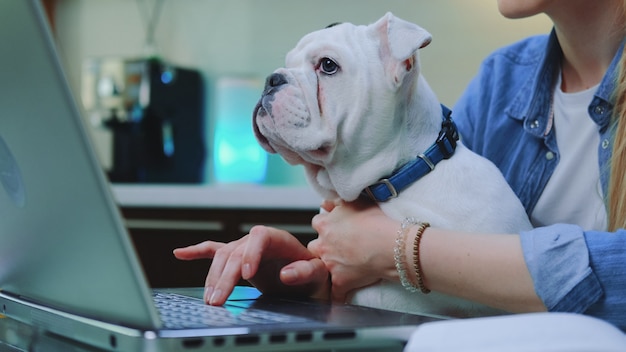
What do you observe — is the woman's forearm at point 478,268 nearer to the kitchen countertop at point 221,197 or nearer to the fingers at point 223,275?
the fingers at point 223,275

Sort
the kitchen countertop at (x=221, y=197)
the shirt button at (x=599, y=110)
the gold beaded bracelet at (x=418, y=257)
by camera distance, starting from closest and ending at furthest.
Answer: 1. the gold beaded bracelet at (x=418, y=257)
2. the shirt button at (x=599, y=110)
3. the kitchen countertop at (x=221, y=197)

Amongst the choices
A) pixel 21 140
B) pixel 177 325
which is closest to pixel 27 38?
pixel 21 140

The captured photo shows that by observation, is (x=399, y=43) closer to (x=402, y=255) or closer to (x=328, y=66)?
(x=328, y=66)

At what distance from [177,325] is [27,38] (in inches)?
9.3

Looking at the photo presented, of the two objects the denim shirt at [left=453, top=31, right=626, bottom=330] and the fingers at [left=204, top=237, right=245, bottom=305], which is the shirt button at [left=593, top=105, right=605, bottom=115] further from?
the fingers at [left=204, top=237, right=245, bottom=305]

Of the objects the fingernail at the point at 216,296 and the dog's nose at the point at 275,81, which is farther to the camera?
the dog's nose at the point at 275,81

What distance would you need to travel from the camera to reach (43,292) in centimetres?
72

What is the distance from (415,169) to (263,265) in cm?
24

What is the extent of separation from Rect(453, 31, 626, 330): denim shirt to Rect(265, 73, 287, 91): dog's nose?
15.6 inches

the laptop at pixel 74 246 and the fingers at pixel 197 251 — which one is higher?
the laptop at pixel 74 246

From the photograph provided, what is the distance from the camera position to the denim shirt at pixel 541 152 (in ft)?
2.64

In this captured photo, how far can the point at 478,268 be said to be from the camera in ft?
2.83

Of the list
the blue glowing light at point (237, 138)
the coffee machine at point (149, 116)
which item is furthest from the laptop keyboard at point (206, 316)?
the coffee machine at point (149, 116)

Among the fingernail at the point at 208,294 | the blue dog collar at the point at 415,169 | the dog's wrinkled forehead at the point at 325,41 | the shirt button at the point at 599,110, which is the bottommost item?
the shirt button at the point at 599,110
